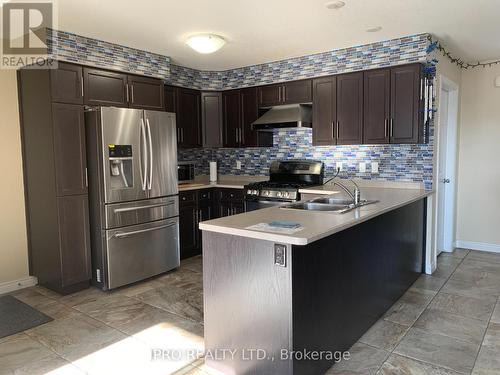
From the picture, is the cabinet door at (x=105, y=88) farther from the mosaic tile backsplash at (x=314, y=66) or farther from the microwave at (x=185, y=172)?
the microwave at (x=185, y=172)

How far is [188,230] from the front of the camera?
496cm

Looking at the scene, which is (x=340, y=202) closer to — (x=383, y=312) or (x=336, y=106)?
(x=383, y=312)

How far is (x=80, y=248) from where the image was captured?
382 centimetres

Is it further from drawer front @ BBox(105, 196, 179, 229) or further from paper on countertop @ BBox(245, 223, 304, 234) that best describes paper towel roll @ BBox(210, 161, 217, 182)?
paper on countertop @ BBox(245, 223, 304, 234)

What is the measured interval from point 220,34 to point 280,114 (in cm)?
141

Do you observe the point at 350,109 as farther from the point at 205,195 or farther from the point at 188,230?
the point at 188,230

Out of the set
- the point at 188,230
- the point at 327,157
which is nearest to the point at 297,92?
the point at 327,157

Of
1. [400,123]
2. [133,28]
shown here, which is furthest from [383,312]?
[133,28]

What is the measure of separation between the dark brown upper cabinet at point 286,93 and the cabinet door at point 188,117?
930mm

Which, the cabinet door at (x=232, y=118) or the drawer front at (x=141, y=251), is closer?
the drawer front at (x=141, y=251)

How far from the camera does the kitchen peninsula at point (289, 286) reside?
2082mm

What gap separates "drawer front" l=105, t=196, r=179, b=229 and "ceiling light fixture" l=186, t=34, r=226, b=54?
1.65m

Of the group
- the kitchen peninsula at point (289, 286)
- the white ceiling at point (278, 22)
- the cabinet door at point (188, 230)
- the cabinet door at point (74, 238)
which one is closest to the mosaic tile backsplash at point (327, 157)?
the cabinet door at point (188, 230)

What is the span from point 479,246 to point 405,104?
8.20 ft
